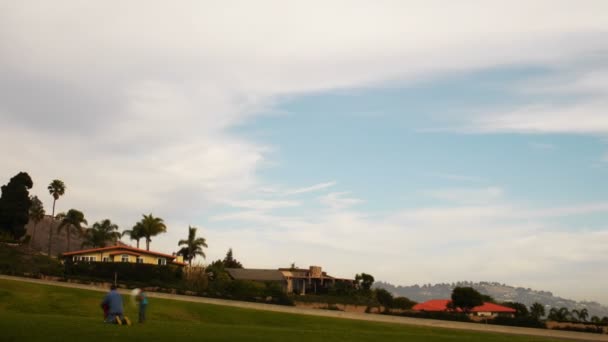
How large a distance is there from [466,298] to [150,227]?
2781 inches

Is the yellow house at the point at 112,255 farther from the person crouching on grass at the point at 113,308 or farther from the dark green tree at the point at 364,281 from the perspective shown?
the person crouching on grass at the point at 113,308

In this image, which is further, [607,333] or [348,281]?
[348,281]

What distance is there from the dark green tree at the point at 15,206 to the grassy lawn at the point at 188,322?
211ft

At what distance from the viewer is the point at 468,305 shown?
103 meters

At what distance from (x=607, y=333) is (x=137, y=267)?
65.9 m

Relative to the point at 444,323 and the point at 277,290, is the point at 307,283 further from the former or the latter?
the point at 444,323

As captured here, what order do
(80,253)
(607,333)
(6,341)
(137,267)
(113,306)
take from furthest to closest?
(80,253), (137,267), (607,333), (113,306), (6,341)

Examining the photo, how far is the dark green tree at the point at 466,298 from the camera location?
4019 inches

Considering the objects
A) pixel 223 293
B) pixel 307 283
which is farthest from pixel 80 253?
pixel 307 283

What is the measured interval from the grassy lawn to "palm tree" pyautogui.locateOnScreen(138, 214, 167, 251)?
244ft

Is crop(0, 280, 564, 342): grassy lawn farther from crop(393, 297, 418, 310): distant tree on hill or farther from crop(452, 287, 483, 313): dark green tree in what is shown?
crop(393, 297, 418, 310): distant tree on hill

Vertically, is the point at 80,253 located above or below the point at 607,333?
above

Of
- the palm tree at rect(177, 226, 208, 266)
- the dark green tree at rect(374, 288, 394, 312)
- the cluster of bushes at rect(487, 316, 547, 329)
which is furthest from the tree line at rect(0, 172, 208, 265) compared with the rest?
the cluster of bushes at rect(487, 316, 547, 329)

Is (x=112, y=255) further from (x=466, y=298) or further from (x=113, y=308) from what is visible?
(x=113, y=308)
